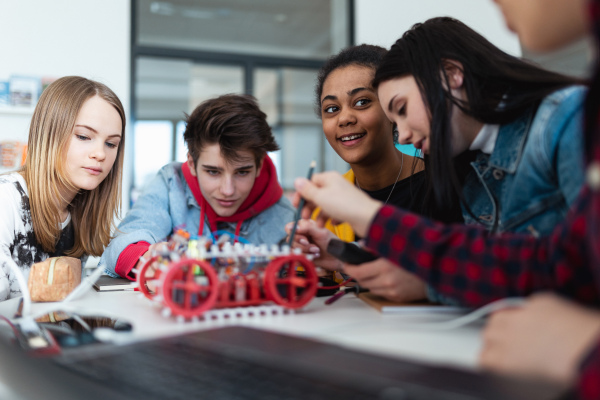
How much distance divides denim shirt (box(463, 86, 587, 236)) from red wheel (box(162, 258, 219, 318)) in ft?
1.62

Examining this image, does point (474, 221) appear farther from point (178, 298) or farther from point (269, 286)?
point (178, 298)

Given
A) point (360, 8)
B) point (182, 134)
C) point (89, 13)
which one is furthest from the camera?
point (360, 8)

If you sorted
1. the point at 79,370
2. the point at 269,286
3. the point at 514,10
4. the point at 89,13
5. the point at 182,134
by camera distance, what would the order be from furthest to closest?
the point at 89,13
the point at 182,134
the point at 269,286
the point at 514,10
the point at 79,370

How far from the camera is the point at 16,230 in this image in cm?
118

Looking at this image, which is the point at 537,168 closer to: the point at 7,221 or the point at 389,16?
the point at 7,221

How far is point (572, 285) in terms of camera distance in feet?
1.65

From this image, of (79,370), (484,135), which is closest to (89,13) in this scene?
(484,135)

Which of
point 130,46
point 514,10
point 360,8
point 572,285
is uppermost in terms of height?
point 360,8

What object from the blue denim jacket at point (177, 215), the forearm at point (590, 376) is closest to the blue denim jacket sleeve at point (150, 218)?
the blue denim jacket at point (177, 215)

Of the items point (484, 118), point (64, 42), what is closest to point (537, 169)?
point (484, 118)

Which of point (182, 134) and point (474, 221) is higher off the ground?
point (182, 134)

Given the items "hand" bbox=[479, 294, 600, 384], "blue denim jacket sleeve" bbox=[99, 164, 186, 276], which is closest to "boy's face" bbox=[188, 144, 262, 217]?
"blue denim jacket sleeve" bbox=[99, 164, 186, 276]

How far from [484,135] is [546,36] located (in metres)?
0.39

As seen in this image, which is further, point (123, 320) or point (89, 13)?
point (89, 13)
